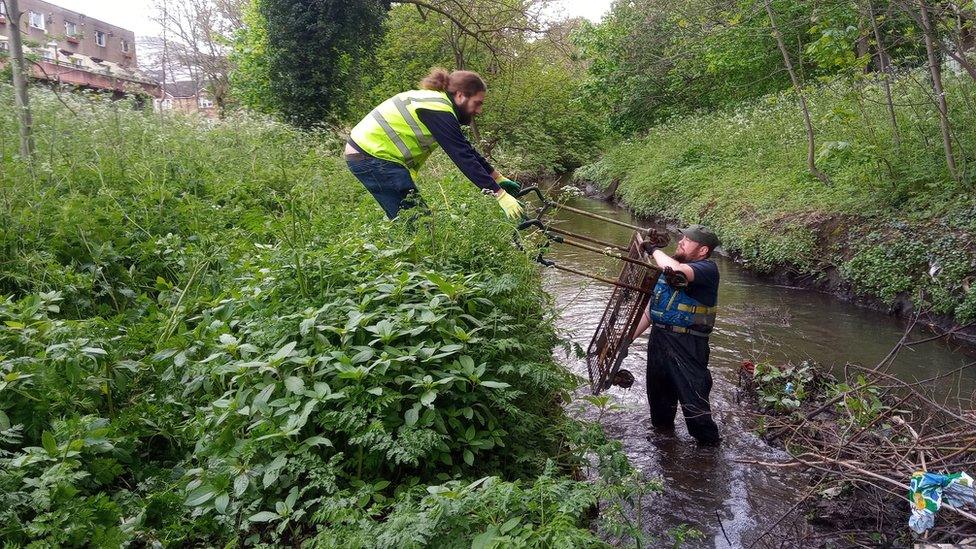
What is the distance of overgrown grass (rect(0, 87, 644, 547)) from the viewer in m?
2.30

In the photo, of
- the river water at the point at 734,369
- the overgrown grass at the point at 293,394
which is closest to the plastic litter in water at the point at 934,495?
the river water at the point at 734,369

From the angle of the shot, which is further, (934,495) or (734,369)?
(734,369)

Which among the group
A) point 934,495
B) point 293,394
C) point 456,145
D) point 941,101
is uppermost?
point 941,101

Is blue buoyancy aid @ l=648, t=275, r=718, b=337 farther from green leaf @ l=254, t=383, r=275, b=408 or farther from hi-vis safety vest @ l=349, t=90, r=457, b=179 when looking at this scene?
green leaf @ l=254, t=383, r=275, b=408

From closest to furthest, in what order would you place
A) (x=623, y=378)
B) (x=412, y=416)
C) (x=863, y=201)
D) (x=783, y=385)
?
(x=412, y=416)
(x=623, y=378)
(x=783, y=385)
(x=863, y=201)

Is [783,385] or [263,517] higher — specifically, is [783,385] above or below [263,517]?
below

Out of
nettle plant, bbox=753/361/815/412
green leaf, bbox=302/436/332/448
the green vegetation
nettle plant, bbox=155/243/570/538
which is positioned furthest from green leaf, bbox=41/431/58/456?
the green vegetation

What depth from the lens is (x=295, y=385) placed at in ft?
8.55

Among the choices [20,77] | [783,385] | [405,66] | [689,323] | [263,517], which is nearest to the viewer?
[263,517]

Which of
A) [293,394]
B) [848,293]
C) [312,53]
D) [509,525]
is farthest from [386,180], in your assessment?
[312,53]

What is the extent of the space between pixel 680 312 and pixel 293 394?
116 inches

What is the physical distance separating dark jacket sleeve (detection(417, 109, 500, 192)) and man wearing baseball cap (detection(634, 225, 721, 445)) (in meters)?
1.37

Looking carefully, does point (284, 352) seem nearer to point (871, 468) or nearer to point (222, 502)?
point (222, 502)

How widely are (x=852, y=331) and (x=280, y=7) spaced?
42.9ft
